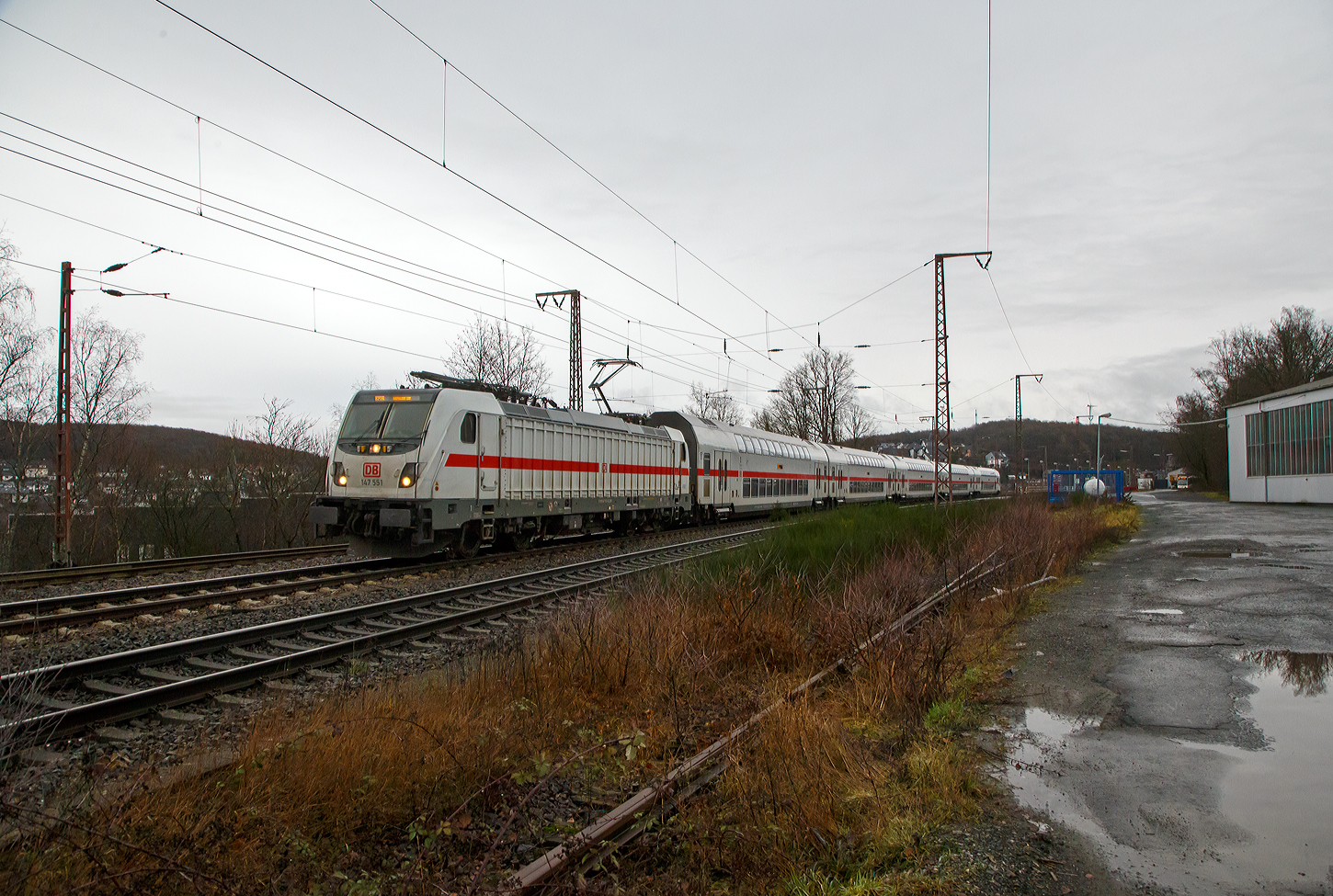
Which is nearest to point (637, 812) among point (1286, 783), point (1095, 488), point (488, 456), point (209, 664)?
point (1286, 783)

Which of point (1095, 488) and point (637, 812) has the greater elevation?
point (1095, 488)

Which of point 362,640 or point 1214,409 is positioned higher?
point 1214,409

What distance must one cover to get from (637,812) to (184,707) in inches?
164

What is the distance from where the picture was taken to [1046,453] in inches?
3361

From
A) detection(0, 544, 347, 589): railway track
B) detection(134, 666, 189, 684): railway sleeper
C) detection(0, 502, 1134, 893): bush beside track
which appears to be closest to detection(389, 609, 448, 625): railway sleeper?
detection(0, 502, 1134, 893): bush beside track

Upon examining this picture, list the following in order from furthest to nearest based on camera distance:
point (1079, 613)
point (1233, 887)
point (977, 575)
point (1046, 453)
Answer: point (1046, 453)
point (977, 575)
point (1079, 613)
point (1233, 887)

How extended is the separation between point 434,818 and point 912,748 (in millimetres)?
3170

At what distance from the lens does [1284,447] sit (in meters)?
42.9

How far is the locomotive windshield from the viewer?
1351cm

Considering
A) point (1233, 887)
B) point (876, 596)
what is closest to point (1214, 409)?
point (876, 596)

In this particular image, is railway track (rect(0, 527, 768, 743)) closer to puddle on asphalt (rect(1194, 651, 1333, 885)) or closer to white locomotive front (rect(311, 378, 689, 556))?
white locomotive front (rect(311, 378, 689, 556))

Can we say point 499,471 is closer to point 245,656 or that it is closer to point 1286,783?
point 245,656

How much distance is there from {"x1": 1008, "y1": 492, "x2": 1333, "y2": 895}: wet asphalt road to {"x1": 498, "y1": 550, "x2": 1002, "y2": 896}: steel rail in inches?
69.1

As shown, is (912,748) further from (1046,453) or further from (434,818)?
(1046,453)
